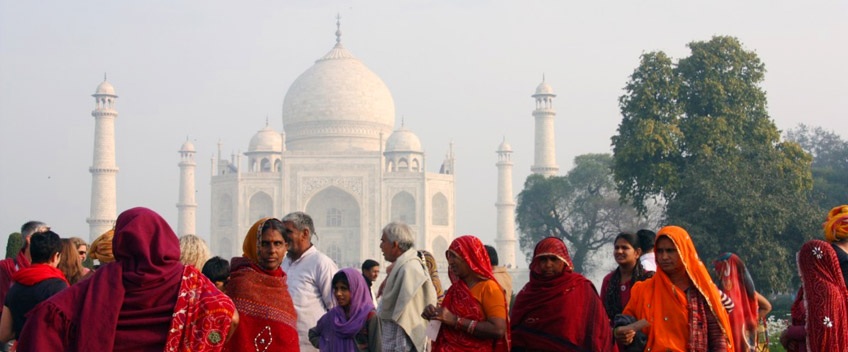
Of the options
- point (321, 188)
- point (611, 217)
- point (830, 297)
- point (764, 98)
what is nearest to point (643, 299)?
point (830, 297)

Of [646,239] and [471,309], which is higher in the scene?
[646,239]

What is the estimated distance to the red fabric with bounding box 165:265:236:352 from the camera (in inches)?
122

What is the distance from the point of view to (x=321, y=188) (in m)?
41.6

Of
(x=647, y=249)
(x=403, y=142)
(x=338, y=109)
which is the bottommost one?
(x=647, y=249)

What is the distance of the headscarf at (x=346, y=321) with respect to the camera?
5215mm

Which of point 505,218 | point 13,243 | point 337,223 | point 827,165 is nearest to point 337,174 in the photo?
point 337,223

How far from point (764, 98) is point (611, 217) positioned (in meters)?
15.5

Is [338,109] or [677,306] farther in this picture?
[338,109]

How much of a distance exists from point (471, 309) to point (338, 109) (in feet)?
133

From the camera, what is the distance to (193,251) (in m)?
5.08

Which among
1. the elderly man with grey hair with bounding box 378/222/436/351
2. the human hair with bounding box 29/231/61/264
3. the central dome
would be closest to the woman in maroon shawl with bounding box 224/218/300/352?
the human hair with bounding box 29/231/61/264

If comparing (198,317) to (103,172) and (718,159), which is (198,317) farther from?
(103,172)

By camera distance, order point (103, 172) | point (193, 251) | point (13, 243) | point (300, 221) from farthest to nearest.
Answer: point (103, 172) < point (13, 243) < point (300, 221) < point (193, 251)

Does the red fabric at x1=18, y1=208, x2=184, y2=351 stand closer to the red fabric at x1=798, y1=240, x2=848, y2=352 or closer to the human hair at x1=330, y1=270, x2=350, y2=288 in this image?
the human hair at x1=330, y1=270, x2=350, y2=288
